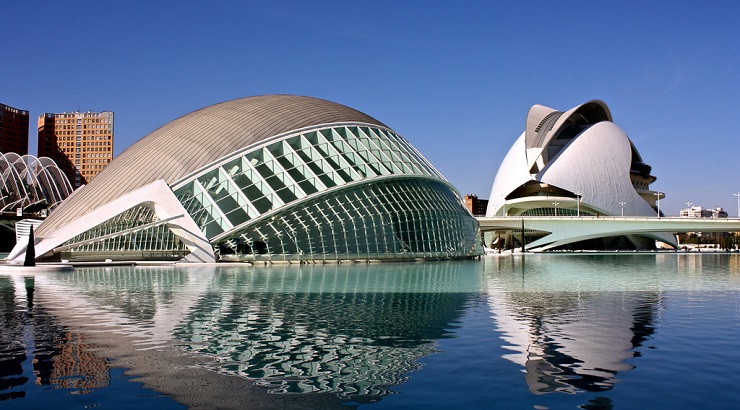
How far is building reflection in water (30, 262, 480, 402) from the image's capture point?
8641mm

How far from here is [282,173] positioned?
3700 centimetres

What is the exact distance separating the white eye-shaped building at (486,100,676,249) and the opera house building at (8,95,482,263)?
49.7 m

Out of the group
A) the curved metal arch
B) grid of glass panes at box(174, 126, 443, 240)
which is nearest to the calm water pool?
grid of glass panes at box(174, 126, 443, 240)

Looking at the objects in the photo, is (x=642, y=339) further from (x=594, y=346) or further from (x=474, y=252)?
(x=474, y=252)

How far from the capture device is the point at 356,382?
8125 mm

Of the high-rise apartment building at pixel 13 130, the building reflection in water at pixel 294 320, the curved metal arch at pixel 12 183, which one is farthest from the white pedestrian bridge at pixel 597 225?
the high-rise apartment building at pixel 13 130

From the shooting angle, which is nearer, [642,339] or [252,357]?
[252,357]

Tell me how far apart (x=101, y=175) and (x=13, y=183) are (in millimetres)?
61149

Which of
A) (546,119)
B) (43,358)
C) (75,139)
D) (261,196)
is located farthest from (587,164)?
(75,139)

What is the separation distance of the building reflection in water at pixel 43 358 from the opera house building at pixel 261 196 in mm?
20355

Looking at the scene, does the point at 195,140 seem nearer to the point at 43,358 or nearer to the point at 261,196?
the point at 261,196

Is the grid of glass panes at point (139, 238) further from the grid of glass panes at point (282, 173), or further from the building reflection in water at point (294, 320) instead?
the building reflection in water at point (294, 320)

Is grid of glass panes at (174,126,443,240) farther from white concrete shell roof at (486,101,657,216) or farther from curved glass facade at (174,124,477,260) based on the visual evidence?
white concrete shell roof at (486,101,657,216)

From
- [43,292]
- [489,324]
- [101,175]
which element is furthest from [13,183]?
[489,324]
